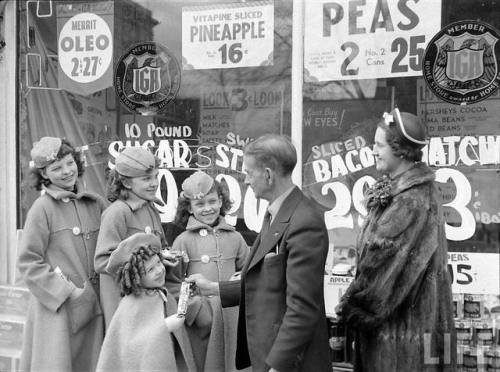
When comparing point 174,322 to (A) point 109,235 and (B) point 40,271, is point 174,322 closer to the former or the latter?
(A) point 109,235

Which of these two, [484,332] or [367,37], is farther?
[367,37]

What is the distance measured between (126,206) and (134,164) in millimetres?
250

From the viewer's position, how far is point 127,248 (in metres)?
3.29

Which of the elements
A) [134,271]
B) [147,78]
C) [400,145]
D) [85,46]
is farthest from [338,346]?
[85,46]

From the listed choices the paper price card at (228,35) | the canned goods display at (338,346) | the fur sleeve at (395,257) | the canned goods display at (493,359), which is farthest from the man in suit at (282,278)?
the paper price card at (228,35)

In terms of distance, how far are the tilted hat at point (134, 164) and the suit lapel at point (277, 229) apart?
1.12 meters

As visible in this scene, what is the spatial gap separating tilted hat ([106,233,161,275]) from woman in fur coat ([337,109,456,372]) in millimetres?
1058

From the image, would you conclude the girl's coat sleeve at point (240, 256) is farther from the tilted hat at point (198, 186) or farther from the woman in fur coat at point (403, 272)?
the woman in fur coat at point (403, 272)

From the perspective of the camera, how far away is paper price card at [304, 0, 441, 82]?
4.27m

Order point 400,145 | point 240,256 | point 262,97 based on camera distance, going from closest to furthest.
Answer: point 400,145 < point 240,256 < point 262,97

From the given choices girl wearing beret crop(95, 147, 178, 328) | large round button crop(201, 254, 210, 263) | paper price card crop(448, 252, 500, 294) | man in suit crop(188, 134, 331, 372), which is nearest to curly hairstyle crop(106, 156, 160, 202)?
girl wearing beret crop(95, 147, 178, 328)

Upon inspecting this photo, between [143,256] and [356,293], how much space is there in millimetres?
1114

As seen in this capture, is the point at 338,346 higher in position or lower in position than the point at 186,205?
lower

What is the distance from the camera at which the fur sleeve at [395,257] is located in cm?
288
